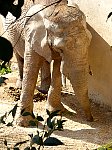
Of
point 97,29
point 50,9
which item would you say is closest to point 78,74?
point 50,9

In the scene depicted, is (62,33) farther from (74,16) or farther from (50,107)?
(50,107)

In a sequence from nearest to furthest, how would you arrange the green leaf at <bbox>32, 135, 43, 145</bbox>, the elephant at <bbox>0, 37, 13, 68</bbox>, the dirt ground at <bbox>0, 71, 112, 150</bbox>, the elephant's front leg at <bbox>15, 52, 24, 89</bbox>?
the elephant at <bbox>0, 37, 13, 68</bbox>, the green leaf at <bbox>32, 135, 43, 145</bbox>, the dirt ground at <bbox>0, 71, 112, 150</bbox>, the elephant's front leg at <bbox>15, 52, 24, 89</bbox>

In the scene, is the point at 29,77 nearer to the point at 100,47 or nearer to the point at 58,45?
the point at 58,45

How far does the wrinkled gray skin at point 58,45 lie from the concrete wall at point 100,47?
0.65m

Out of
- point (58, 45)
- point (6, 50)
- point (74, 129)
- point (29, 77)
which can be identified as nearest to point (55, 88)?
point (29, 77)

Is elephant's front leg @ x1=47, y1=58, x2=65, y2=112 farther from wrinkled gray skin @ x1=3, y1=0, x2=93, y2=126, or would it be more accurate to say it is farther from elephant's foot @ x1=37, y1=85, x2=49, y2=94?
elephant's foot @ x1=37, y1=85, x2=49, y2=94

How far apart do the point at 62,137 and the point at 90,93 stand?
1.32 m

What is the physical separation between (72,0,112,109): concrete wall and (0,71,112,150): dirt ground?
6.6 inches

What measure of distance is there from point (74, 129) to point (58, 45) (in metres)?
0.79

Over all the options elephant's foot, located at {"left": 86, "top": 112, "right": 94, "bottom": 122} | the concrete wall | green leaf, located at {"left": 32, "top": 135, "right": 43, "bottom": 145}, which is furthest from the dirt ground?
green leaf, located at {"left": 32, "top": 135, "right": 43, "bottom": 145}

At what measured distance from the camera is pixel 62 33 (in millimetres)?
4625

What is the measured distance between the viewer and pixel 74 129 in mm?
4945

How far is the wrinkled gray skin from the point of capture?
463 centimetres

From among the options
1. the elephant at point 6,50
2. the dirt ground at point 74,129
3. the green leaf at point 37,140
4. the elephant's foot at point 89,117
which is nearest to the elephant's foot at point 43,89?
the dirt ground at point 74,129
